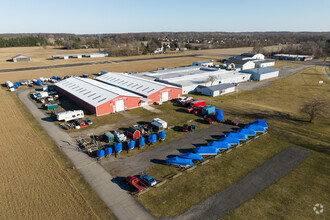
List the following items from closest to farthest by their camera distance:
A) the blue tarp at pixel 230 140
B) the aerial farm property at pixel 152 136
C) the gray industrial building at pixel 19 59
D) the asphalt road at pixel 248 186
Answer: the asphalt road at pixel 248 186 < the aerial farm property at pixel 152 136 < the blue tarp at pixel 230 140 < the gray industrial building at pixel 19 59

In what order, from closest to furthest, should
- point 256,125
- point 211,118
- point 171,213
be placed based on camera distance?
point 171,213 < point 256,125 < point 211,118

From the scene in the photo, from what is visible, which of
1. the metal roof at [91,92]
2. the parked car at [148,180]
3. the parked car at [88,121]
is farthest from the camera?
the metal roof at [91,92]

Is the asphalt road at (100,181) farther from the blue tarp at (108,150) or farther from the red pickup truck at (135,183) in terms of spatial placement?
the blue tarp at (108,150)

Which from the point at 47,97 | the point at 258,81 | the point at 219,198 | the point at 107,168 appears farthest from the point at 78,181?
the point at 258,81

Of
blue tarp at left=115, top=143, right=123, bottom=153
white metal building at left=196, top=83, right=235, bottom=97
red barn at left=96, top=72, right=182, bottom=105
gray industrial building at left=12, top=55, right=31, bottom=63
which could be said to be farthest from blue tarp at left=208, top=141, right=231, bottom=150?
gray industrial building at left=12, top=55, right=31, bottom=63

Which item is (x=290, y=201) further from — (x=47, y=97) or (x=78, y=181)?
(x=47, y=97)

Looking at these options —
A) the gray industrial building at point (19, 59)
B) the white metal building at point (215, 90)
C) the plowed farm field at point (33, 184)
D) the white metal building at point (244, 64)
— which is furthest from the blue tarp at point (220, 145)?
the gray industrial building at point (19, 59)

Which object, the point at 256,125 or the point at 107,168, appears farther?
the point at 256,125
